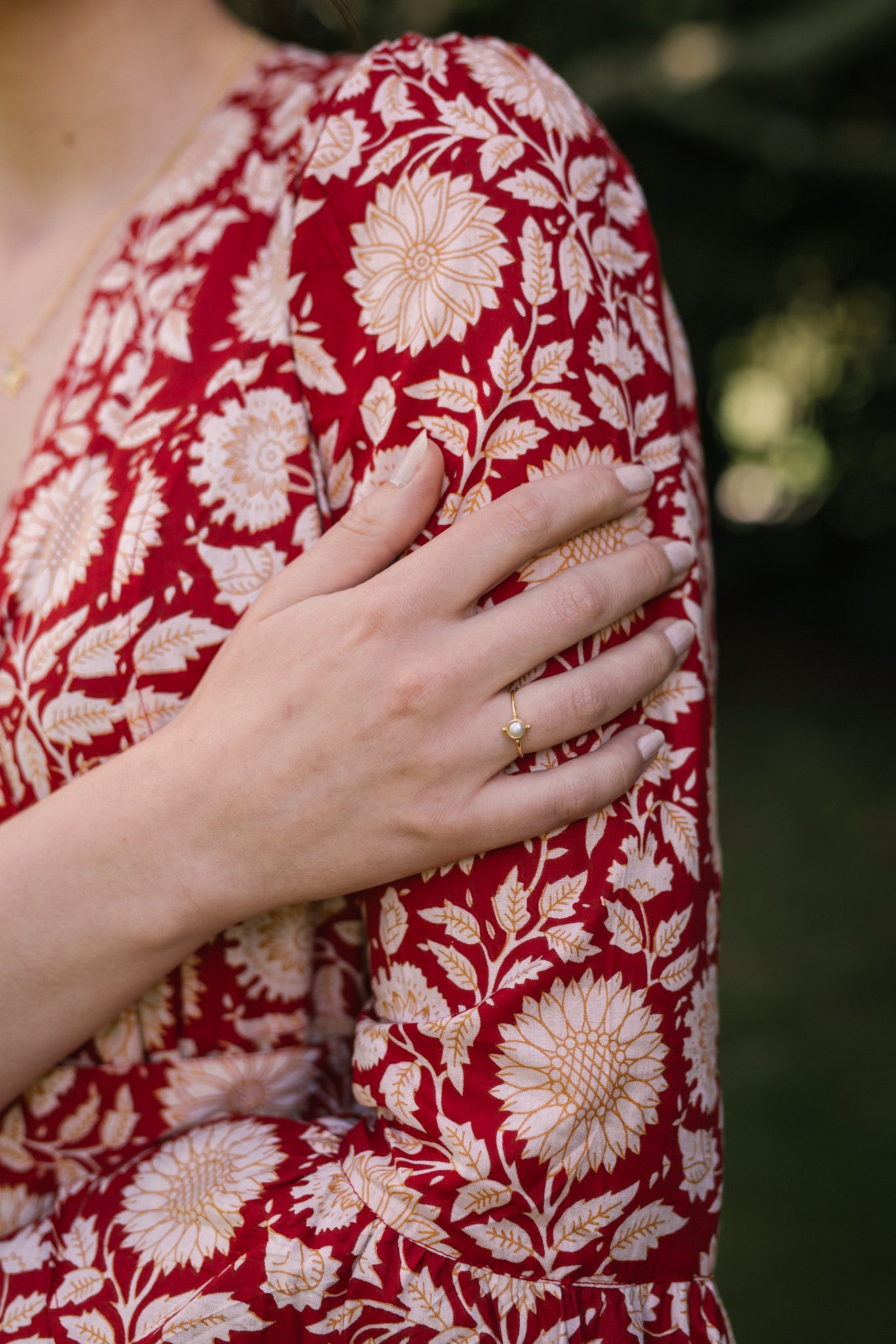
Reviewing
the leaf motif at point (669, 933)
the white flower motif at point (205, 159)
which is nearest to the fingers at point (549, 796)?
the leaf motif at point (669, 933)

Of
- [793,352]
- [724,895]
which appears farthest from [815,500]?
[724,895]

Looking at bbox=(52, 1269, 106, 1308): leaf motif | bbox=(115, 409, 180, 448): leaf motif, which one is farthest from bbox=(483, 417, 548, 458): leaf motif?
bbox=(52, 1269, 106, 1308): leaf motif

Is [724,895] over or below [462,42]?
below

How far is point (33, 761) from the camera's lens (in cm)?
96

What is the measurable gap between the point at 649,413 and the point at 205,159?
601 millimetres

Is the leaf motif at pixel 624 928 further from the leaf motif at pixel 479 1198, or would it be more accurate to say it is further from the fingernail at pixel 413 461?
the fingernail at pixel 413 461

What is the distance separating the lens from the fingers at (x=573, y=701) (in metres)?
0.83

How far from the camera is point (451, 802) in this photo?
0.81 m

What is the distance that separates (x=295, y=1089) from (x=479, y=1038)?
290mm

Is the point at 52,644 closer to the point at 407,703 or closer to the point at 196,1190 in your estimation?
the point at 407,703

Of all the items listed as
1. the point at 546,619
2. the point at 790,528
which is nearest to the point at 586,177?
the point at 546,619

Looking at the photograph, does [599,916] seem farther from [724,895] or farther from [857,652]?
[857,652]

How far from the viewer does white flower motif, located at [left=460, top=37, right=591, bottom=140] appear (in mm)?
907

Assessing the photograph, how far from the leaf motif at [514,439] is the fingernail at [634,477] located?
0.08 meters
